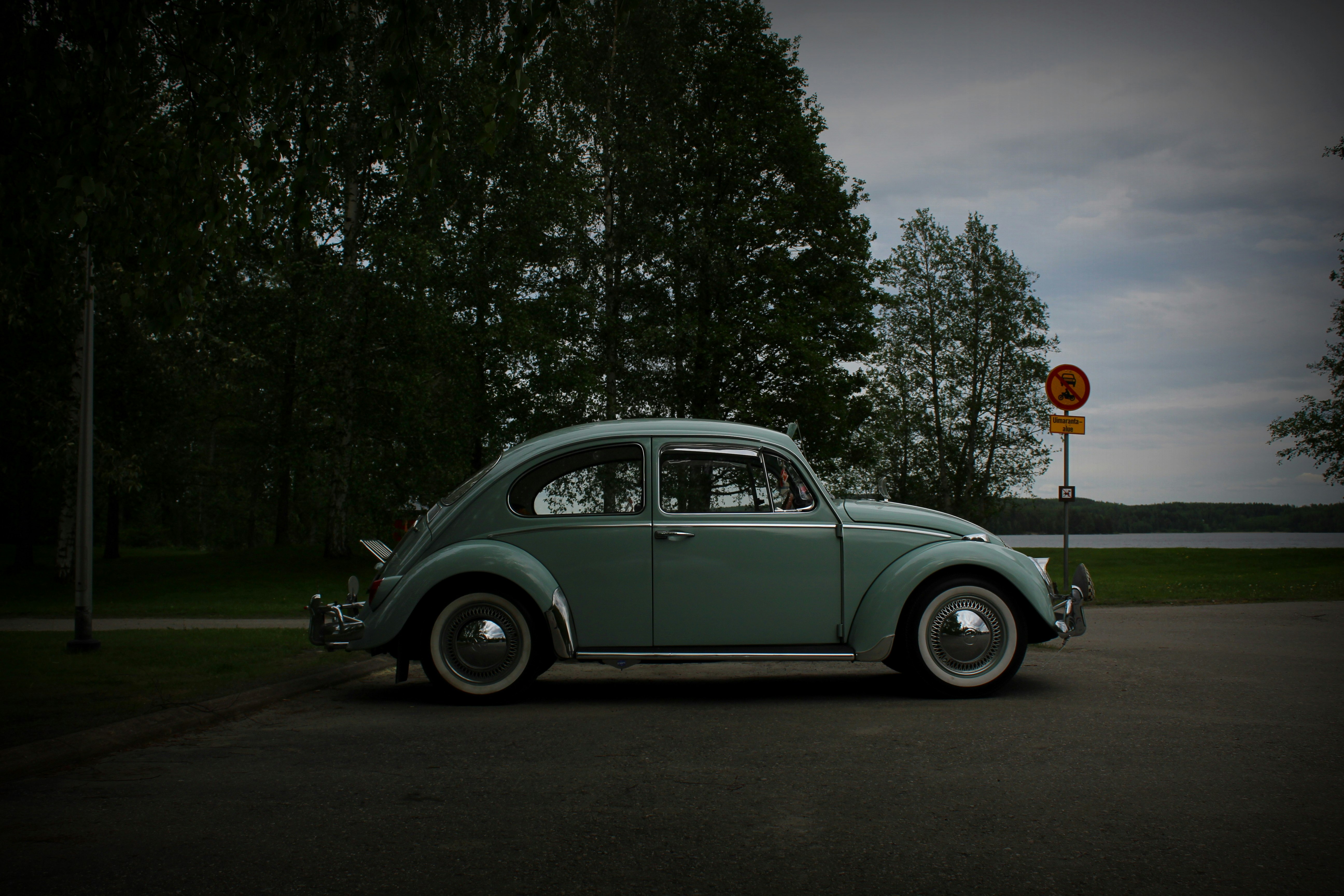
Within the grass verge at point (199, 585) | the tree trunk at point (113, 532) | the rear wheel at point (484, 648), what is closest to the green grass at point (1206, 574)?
the rear wheel at point (484, 648)

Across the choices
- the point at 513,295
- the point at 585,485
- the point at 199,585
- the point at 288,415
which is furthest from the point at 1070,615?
the point at 288,415

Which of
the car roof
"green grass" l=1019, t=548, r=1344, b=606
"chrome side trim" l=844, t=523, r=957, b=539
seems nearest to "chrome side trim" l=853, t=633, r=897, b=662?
"chrome side trim" l=844, t=523, r=957, b=539

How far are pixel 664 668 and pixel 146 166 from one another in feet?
18.8

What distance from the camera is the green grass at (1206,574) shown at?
49.5 feet

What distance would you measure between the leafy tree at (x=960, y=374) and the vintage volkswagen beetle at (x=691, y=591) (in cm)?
3273

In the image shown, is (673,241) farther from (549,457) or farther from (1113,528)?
(1113,528)

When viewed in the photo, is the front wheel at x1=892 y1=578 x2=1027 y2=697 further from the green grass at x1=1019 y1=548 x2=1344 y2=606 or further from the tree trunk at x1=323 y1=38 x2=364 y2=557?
the tree trunk at x1=323 y1=38 x2=364 y2=557

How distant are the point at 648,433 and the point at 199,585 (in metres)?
19.6

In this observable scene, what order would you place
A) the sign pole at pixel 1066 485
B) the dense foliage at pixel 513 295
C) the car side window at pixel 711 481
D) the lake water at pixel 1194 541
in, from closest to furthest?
the car side window at pixel 711 481 → the sign pole at pixel 1066 485 → the dense foliage at pixel 513 295 → the lake water at pixel 1194 541

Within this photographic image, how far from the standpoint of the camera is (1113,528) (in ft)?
209

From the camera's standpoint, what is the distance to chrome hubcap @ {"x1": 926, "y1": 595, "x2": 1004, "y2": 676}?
264 inches

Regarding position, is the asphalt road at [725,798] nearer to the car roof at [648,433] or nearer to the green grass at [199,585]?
the car roof at [648,433]

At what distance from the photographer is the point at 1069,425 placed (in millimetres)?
12820

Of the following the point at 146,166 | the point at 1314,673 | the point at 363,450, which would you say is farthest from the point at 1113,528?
the point at 146,166
